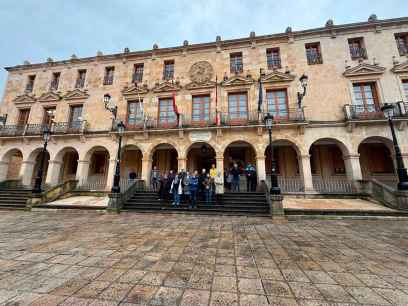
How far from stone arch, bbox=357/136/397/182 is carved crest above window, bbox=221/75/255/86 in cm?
895

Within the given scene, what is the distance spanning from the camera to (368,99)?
12000 millimetres

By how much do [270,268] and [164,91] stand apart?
46.1ft

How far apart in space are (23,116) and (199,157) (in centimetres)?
1706

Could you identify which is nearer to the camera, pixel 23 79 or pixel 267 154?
pixel 267 154

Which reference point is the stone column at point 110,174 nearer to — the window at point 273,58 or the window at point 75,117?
the window at point 75,117

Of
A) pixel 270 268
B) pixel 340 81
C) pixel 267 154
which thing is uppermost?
pixel 340 81

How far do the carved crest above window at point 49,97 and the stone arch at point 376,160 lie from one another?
2502cm

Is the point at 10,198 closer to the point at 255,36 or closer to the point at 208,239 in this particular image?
the point at 208,239

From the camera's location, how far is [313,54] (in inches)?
529

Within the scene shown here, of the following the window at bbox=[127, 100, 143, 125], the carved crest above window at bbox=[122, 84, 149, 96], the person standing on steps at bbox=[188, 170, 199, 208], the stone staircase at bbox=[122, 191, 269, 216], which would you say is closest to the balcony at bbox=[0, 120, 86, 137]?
the window at bbox=[127, 100, 143, 125]

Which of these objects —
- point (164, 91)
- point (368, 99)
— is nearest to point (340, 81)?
point (368, 99)

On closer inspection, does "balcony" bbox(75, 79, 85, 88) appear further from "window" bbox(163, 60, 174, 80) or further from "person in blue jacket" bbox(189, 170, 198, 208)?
"person in blue jacket" bbox(189, 170, 198, 208)

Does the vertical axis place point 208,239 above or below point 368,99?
below

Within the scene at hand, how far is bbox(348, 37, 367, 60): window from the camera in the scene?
12664mm
